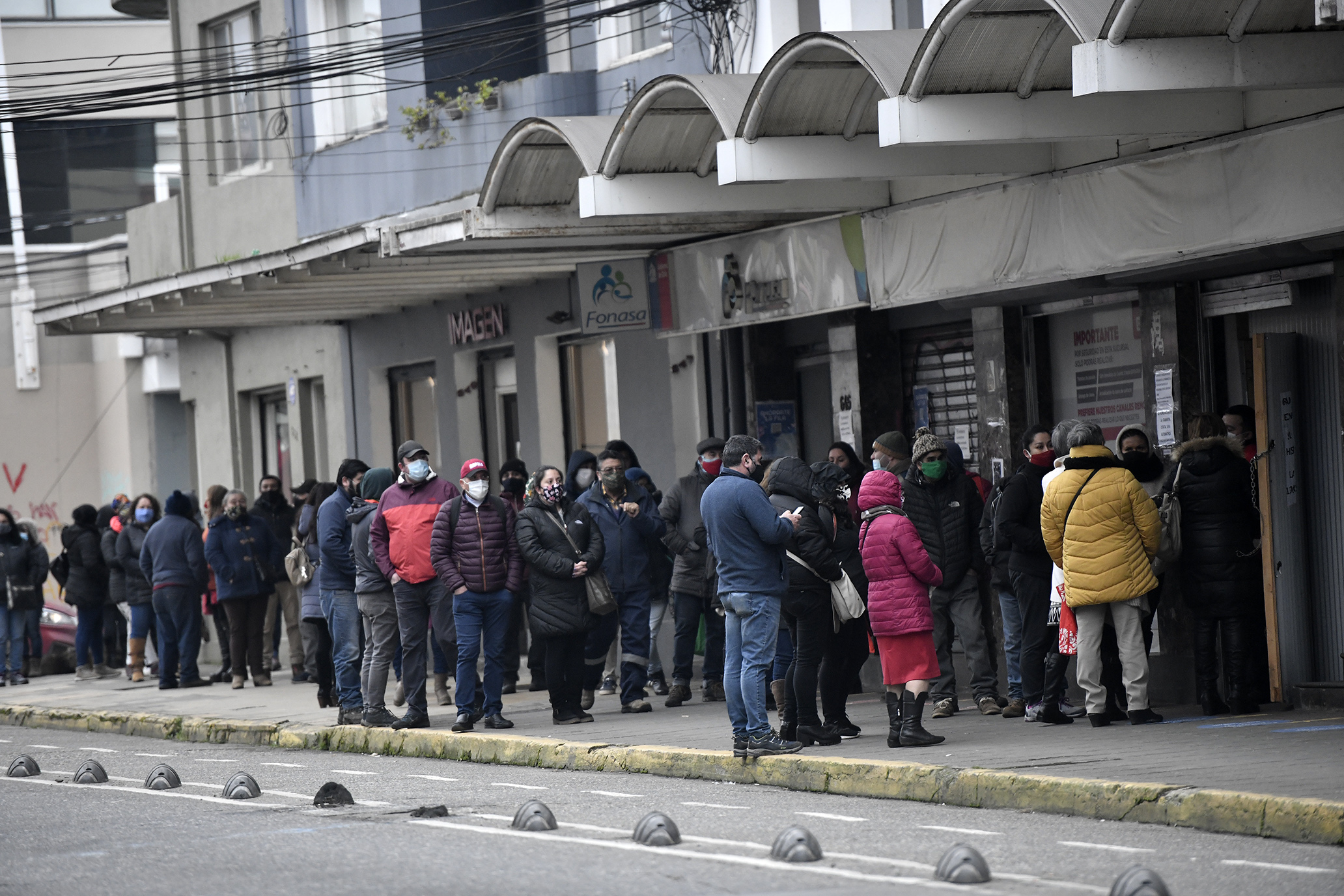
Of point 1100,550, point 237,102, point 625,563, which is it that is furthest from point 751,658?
point 237,102

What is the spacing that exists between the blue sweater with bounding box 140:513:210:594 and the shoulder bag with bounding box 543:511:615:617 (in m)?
6.43

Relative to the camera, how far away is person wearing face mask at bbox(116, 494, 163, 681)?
19.4 meters

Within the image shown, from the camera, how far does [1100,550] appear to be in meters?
11.2

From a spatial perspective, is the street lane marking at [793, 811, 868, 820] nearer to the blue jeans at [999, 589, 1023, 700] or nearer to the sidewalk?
the sidewalk

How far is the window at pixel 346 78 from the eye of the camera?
20.3 meters

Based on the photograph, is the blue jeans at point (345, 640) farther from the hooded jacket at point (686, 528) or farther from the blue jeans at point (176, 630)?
the blue jeans at point (176, 630)

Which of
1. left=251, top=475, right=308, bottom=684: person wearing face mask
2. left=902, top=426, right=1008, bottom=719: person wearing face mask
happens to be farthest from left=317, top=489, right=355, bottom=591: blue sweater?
left=902, top=426, right=1008, bottom=719: person wearing face mask

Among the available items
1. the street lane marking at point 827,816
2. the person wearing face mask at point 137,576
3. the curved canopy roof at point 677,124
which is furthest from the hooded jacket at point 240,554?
the street lane marking at point 827,816

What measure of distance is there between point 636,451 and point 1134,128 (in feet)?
24.1

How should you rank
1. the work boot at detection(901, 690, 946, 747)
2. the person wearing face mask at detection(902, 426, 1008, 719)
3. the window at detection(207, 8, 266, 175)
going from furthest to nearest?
the window at detection(207, 8, 266, 175) < the person wearing face mask at detection(902, 426, 1008, 719) < the work boot at detection(901, 690, 946, 747)

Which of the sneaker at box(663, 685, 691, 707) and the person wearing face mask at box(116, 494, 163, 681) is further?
the person wearing face mask at box(116, 494, 163, 681)

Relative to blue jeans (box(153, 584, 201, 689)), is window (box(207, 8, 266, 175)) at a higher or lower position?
higher

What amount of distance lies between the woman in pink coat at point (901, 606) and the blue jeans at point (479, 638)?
10.2 ft

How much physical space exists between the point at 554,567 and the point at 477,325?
7.51 meters
